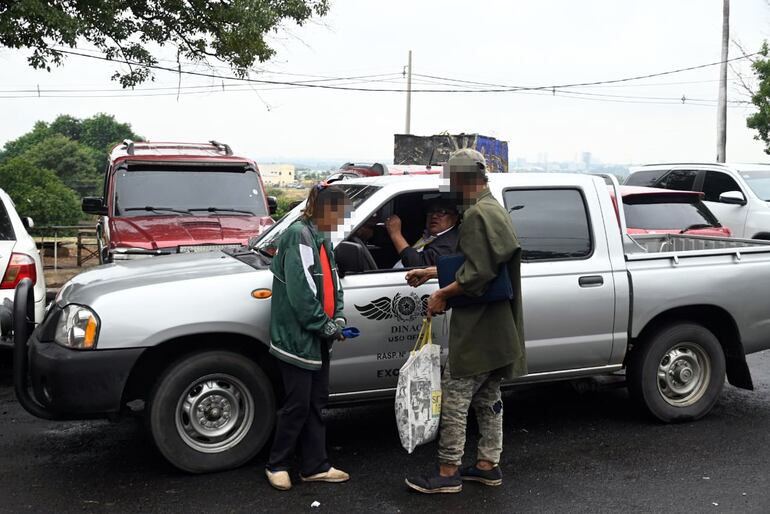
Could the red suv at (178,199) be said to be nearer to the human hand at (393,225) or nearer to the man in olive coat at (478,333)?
the human hand at (393,225)

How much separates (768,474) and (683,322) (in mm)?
1259

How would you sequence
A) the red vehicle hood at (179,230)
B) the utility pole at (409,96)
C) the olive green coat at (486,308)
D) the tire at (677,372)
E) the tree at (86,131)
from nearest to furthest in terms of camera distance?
the olive green coat at (486,308) → the tire at (677,372) → the red vehicle hood at (179,230) → the utility pole at (409,96) → the tree at (86,131)

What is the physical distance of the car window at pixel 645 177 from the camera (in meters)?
13.7

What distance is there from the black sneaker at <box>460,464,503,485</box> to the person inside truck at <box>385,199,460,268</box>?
1254mm

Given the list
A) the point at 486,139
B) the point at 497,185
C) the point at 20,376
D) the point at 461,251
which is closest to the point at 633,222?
the point at 497,185

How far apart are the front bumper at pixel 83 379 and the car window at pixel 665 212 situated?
6.94 m

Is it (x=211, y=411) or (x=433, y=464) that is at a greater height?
(x=211, y=411)

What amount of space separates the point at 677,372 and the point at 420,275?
231cm

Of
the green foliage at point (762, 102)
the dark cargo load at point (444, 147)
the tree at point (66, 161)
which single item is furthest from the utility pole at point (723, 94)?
the tree at point (66, 161)

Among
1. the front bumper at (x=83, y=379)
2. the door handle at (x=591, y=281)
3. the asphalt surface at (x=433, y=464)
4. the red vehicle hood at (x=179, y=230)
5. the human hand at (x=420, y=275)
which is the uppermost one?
the red vehicle hood at (x=179, y=230)

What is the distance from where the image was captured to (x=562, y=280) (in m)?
5.31

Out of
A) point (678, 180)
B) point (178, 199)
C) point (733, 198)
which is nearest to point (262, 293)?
point (178, 199)

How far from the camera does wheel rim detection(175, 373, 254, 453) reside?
4559 mm

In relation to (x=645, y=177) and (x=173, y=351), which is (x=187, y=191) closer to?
Answer: (x=173, y=351)
